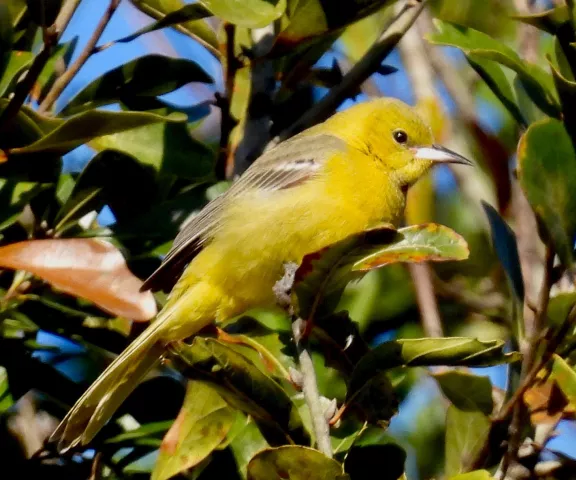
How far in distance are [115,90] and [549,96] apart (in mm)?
1232

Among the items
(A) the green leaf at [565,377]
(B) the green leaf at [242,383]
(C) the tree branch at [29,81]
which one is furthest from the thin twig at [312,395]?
(C) the tree branch at [29,81]

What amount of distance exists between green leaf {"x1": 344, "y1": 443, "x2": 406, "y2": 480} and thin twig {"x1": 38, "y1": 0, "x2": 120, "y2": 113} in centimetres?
123

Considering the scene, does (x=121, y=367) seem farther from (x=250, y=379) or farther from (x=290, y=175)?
(x=290, y=175)

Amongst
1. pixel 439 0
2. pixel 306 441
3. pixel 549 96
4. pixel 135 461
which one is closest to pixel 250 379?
pixel 306 441

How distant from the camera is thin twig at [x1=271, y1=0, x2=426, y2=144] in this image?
3051 millimetres

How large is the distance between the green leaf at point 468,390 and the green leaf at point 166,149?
3.06ft

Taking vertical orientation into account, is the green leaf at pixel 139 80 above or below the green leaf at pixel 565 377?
above

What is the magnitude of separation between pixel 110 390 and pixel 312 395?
2.56 feet

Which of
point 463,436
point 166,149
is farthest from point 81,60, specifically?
point 463,436

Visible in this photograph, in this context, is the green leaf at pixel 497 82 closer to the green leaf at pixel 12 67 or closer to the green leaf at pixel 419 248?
the green leaf at pixel 419 248

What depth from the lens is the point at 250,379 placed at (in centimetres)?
193

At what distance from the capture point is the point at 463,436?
2.16 metres

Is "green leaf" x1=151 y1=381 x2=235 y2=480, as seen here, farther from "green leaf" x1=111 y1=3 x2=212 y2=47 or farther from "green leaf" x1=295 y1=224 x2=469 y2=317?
"green leaf" x1=111 y1=3 x2=212 y2=47

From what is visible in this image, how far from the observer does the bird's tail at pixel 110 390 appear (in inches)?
95.3
